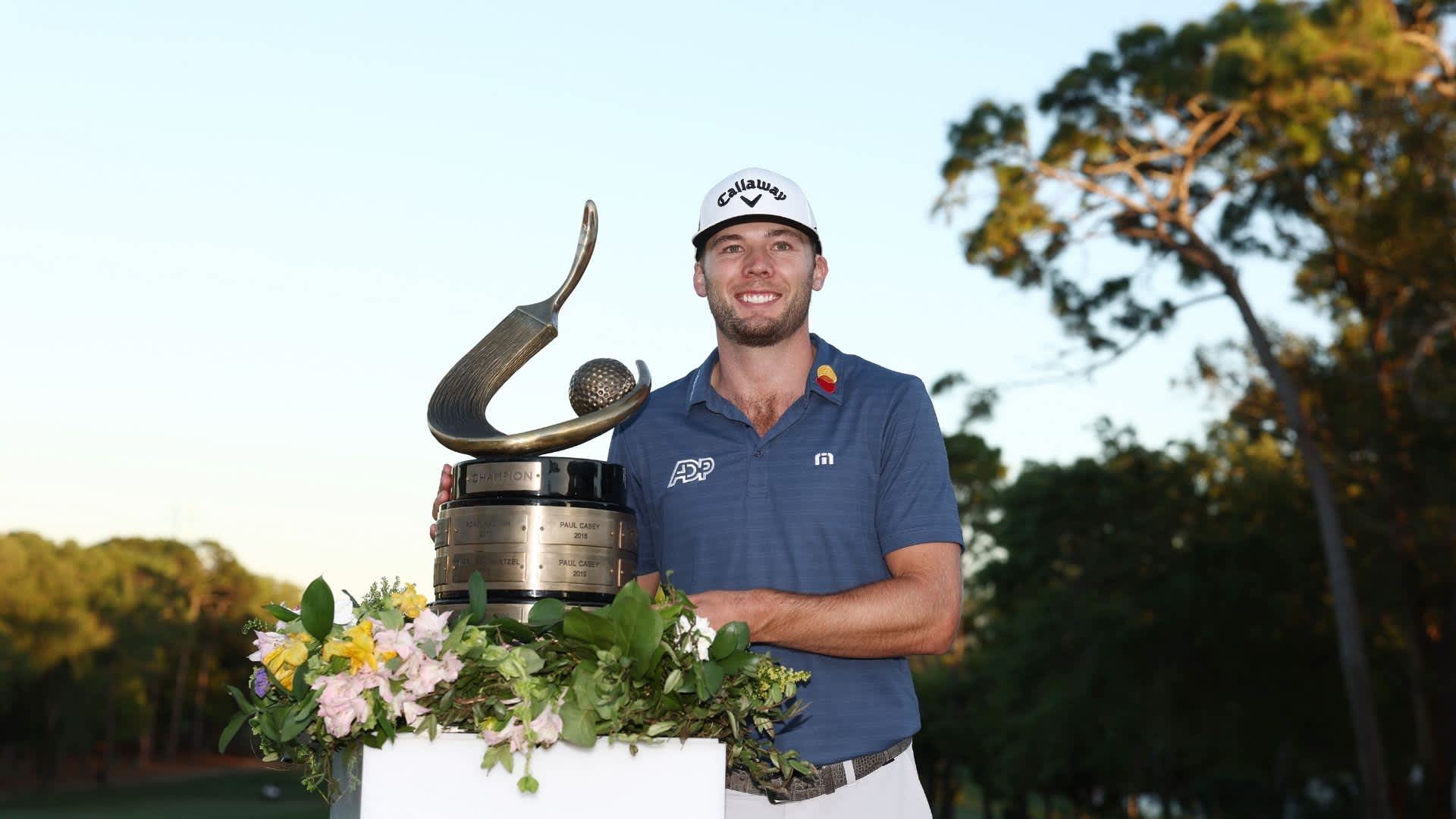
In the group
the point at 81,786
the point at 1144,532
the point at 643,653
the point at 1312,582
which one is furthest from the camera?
the point at 81,786

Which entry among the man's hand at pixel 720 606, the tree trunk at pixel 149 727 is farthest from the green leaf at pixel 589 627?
the tree trunk at pixel 149 727

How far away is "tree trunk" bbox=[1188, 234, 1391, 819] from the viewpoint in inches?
894

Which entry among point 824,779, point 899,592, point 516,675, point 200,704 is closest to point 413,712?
point 516,675

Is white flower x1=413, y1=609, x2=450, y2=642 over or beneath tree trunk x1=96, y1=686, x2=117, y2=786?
over

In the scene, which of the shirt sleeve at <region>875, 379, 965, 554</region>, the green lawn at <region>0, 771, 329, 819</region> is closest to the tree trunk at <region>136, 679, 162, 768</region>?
the green lawn at <region>0, 771, 329, 819</region>

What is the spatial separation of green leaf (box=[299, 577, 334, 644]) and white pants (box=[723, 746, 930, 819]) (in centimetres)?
150

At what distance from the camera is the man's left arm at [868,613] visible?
3.37 meters

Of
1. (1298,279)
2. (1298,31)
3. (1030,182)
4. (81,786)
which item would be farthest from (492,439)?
(81,786)

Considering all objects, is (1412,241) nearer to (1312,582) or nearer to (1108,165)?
(1108,165)

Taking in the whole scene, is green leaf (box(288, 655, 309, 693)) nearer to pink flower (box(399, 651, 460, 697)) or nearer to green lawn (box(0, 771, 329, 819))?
pink flower (box(399, 651, 460, 697))

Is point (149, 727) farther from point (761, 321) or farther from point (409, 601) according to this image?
point (409, 601)

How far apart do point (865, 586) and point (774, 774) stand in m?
0.59

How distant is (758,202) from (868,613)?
1.15 metres

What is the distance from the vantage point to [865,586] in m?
3.69
